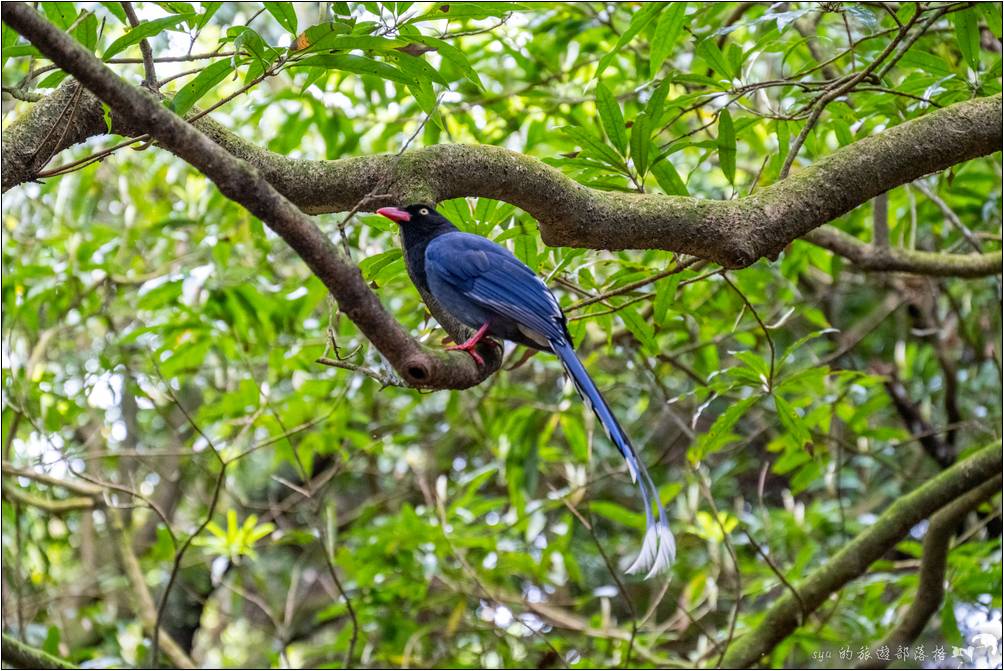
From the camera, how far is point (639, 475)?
7.41 ft

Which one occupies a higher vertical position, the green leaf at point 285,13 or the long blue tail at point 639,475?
the green leaf at point 285,13

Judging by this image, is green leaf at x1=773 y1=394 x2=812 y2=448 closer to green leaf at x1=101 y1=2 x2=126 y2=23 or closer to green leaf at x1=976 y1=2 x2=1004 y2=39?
green leaf at x1=976 y1=2 x2=1004 y2=39

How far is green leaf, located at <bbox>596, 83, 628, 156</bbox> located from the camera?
105 inches

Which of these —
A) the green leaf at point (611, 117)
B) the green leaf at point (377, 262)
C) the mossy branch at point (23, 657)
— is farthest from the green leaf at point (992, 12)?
the mossy branch at point (23, 657)

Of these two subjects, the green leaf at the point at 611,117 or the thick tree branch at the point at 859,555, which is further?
the thick tree branch at the point at 859,555

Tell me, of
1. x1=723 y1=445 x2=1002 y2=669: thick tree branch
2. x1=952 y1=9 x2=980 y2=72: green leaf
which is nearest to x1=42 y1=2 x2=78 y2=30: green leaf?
x1=952 y1=9 x2=980 y2=72: green leaf

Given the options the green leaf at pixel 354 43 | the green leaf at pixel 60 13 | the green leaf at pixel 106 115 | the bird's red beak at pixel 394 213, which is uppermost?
the green leaf at pixel 60 13

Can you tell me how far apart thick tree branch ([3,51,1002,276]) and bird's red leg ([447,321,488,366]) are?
0.26m

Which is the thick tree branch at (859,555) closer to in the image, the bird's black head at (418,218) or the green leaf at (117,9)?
the bird's black head at (418,218)

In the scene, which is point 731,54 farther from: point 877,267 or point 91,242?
point 91,242

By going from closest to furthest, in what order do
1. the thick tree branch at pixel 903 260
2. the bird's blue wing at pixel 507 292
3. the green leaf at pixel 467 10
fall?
the bird's blue wing at pixel 507 292 → the green leaf at pixel 467 10 → the thick tree branch at pixel 903 260

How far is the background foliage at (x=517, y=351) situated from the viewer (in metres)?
2.87

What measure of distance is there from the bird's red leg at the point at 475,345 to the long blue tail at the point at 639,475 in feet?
0.65

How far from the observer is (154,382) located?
4699mm
